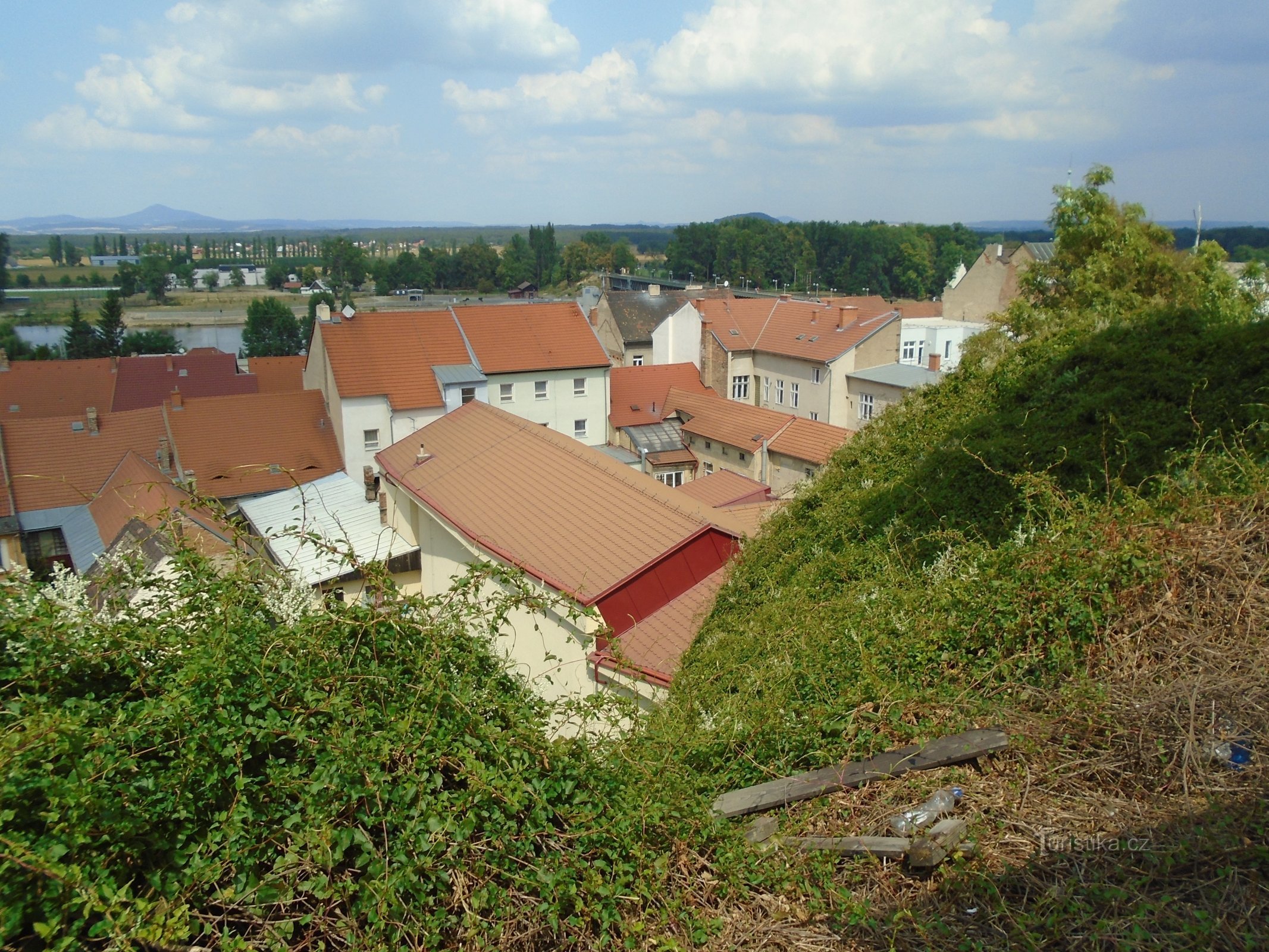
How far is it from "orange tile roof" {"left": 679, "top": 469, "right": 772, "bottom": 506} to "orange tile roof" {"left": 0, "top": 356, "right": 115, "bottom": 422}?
35.7 metres

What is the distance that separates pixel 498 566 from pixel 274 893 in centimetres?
218

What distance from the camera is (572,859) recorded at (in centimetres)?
390

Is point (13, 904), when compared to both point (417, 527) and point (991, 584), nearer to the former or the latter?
point (991, 584)

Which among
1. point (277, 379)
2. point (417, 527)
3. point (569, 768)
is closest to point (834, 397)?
point (417, 527)

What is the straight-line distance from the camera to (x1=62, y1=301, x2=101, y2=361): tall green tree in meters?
75.8

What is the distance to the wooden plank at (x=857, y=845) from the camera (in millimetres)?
4266

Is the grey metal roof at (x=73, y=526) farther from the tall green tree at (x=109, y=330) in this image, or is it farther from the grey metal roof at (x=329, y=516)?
the tall green tree at (x=109, y=330)

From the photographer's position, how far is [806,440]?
29.8 m

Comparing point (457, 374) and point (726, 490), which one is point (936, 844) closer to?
point (726, 490)

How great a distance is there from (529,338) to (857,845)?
109 feet

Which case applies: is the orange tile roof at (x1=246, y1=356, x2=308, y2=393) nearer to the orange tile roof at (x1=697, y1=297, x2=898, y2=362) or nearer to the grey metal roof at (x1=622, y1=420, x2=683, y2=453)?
the grey metal roof at (x1=622, y1=420, x2=683, y2=453)

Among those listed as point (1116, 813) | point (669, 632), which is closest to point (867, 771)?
point (1116, 813)

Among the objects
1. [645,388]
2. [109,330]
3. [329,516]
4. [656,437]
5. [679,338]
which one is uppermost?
[109,330]

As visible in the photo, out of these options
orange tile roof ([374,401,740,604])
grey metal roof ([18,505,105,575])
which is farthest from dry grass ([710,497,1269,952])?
grey metal roof ([18,505,105,575])
